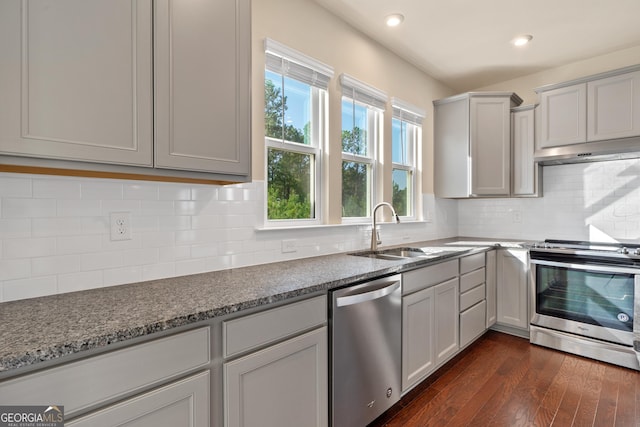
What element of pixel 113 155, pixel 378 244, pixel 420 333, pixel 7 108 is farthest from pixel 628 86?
pixel 7 108

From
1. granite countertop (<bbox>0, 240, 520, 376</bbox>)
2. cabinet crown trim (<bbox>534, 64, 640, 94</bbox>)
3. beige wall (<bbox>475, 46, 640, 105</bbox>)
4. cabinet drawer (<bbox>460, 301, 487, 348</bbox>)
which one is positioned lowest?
cabinet drawer (<bbox>460, 301, 487, 348</bbox>)

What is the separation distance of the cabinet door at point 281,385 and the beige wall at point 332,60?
1109 millimetres

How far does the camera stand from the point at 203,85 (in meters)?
1.45

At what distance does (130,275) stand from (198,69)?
1.02 m

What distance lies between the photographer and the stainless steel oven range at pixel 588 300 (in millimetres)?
2580

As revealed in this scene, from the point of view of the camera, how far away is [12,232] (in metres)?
1.27

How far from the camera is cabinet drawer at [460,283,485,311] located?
2.78m

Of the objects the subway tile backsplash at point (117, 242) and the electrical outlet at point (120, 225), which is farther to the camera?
the electrical outlet at point (120, 225)

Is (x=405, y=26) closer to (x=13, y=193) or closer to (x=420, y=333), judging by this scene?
(x=420, y=333)

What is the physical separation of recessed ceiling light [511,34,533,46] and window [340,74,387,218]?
1.29 meters

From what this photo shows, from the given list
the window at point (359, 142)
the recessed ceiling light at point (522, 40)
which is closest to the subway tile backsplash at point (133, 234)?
the window at point (359, 142)

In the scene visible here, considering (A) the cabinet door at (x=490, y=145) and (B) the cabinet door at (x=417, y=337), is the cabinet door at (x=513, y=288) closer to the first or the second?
(A) the cabinet door at (x=490, y=145)

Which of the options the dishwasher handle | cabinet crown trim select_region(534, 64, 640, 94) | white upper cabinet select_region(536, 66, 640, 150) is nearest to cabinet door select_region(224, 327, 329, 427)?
the dishwasher handle
